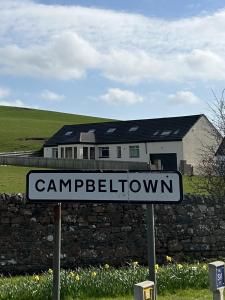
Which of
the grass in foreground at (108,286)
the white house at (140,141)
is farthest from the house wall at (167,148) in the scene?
the grass in foreground at (108,286)

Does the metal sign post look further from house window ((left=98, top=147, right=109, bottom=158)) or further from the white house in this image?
house window ((left=98, top=147, right=109, bottom=158))

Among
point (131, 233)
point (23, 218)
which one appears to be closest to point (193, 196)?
point (131, 233)

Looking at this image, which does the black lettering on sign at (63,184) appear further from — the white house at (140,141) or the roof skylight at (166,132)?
the roof skylight at (166,132)

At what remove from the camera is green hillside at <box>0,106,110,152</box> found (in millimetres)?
73906

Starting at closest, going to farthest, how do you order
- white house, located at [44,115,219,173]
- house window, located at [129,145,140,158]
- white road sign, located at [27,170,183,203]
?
white road sign, located at [27,170,183,203]
white house, located at [44,115,219,173]
house window, located at [129,145,140,158]

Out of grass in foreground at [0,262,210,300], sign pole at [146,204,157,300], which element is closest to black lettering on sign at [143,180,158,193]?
sign pole at [146,204,157,300]

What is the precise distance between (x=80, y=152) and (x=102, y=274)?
1938 inches

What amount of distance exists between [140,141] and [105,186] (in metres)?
49.2

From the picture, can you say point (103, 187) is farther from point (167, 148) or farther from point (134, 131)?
point (134, 131)

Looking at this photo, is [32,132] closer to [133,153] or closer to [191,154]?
[133,153]

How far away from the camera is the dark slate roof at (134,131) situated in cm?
5312

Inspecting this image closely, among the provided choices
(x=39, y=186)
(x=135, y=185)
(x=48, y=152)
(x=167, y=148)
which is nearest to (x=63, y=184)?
(x=39, y=186)

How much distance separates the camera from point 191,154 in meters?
51.4

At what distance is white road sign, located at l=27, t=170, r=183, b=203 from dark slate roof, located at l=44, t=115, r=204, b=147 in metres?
46.3
